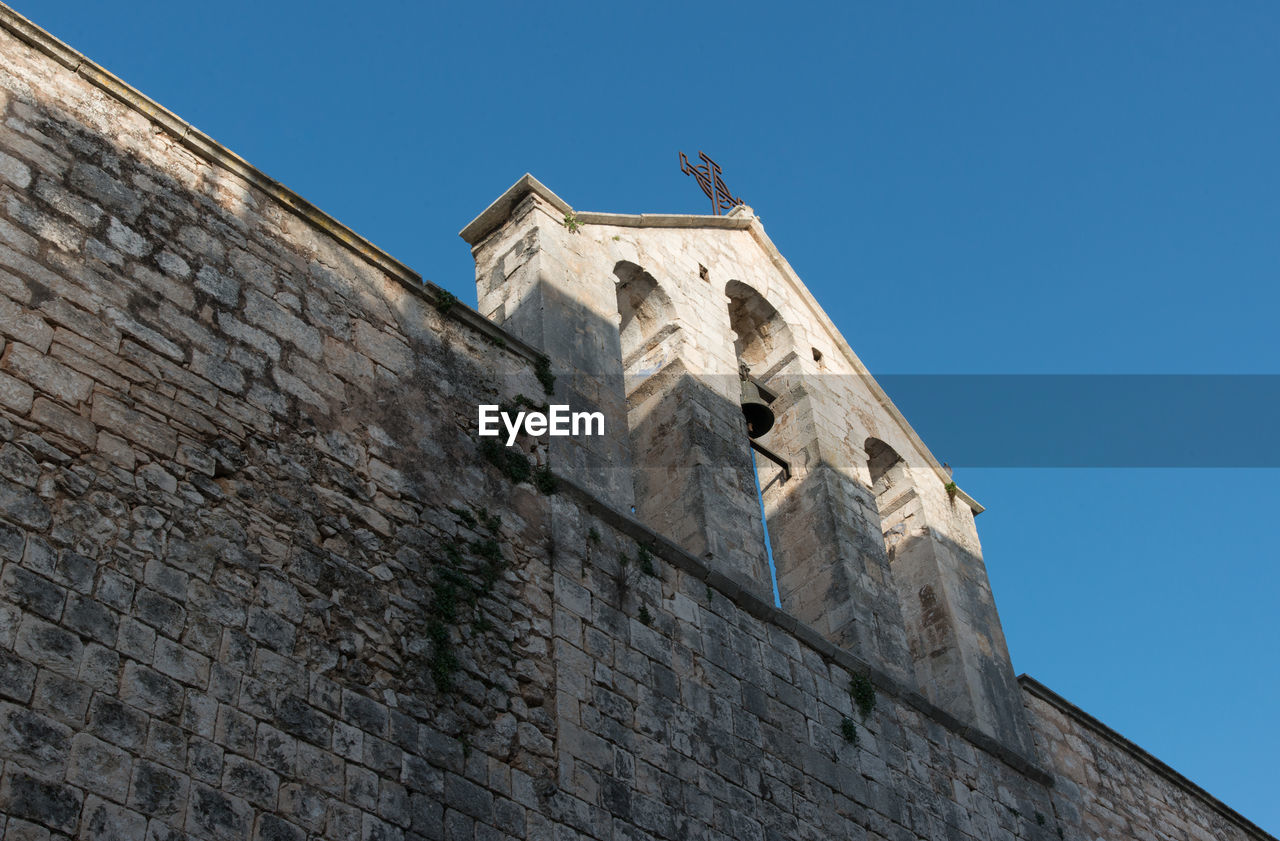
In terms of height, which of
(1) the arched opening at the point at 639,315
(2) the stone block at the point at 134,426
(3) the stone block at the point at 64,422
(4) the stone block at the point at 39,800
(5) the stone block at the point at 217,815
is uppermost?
(1) the arched opening at the point at 639,315

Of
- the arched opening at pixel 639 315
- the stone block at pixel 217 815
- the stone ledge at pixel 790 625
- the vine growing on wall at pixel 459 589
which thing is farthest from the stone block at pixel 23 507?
the arched opening at pixel 639 315

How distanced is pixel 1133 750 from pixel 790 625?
149 inches

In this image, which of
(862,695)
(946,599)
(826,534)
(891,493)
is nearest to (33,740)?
(862,695)

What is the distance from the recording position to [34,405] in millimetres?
→ 5473

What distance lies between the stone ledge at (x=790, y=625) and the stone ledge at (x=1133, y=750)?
2.76 feet

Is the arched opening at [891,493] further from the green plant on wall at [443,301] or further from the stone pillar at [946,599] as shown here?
the green plant on wall at [443,301]

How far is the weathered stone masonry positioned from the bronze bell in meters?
0.20

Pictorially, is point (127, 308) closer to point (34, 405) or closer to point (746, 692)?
point (34, 405)

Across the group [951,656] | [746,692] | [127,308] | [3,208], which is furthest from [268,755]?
[951,656]

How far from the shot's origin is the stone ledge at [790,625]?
7574 millimetres

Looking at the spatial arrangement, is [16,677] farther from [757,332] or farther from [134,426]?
[757,332]

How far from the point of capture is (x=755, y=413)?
9633 mm

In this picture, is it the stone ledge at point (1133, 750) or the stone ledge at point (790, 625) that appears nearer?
the stone ledge at point (790, 625)

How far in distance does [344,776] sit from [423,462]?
1710 millimetres
